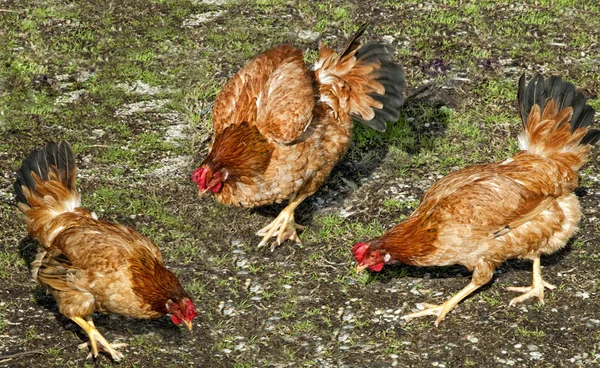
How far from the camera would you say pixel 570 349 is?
6.89 meters

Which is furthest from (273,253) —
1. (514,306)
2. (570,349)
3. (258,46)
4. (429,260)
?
(258,46)

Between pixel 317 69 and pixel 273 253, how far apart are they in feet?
6.63

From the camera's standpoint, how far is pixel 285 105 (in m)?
7.80

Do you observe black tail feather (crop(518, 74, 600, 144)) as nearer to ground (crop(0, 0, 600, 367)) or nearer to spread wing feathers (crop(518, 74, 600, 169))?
spread wing feathers (crop(518, 74, 600, 169))

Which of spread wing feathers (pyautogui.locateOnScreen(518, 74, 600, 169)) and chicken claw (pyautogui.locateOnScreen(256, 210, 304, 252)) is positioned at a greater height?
spread wing feathers (pyautogui.locateOnScreen(518, 74, 600, 169))

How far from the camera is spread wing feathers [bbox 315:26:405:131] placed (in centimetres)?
859

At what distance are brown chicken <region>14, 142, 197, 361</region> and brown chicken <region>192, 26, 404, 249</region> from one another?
976 millimetres

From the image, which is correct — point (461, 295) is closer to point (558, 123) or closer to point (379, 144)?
point (558, 123)

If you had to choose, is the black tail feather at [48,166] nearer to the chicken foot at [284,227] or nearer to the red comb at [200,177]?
the red comb at [200,177]

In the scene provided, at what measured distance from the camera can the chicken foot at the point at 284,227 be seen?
8398 mm

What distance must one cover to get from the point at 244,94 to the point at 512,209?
2792 mm

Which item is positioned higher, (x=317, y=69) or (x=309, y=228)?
(x=317, y=69)

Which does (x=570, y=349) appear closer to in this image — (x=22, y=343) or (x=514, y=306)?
(x=514, y=306)

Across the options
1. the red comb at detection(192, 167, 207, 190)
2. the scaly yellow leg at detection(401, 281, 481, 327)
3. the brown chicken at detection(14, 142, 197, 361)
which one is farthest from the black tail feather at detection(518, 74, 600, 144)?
the brown chicken at detection(14, 142, 197, 361)
